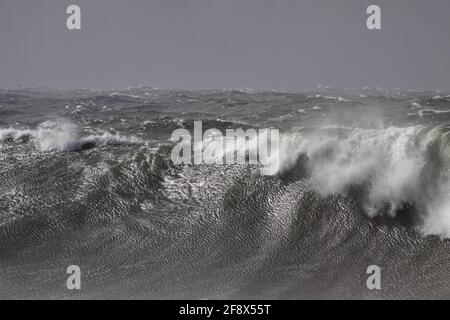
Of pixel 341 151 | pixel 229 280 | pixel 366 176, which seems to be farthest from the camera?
pixel 341 151

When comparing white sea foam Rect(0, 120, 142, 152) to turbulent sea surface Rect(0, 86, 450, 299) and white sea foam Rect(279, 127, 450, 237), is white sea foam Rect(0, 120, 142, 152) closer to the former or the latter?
turbulent sea surface Rect(0, 86, 450, 299)

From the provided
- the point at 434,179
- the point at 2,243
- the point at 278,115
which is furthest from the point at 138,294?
the point at 278,115

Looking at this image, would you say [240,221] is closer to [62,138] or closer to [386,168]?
[386,168]

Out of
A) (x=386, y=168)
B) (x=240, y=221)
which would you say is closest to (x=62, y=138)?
(x=240, y=221)

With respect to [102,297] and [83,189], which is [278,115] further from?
[102,297]

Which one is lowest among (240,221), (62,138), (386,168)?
(240,221)

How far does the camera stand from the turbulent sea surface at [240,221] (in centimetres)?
605

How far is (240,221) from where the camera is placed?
803cm

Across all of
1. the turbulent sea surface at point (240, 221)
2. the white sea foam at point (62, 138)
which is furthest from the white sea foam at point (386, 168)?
the white sea foam at point (62, 138)

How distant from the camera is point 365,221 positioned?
300 inches

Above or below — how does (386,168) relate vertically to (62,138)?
below

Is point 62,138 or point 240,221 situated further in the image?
point 62,138

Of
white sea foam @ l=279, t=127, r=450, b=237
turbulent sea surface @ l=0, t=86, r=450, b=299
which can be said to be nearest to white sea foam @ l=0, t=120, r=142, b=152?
turbulent sea surface @ l=0, t=86, r=450, b=299

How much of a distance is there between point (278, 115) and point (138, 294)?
13.9 m
